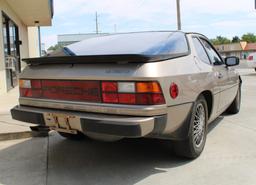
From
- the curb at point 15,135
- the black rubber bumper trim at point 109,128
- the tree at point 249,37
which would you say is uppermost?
the tree at point 249,37

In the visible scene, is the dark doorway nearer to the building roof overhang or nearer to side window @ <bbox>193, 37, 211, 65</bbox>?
the building roof overhang

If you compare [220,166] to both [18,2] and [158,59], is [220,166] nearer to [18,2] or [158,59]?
[158,59]

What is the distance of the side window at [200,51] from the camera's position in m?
4.79

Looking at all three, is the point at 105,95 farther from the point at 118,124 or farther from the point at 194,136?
the point at 194,136

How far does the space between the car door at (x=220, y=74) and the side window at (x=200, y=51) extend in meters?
0.18

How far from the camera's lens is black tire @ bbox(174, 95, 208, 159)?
13.6ft

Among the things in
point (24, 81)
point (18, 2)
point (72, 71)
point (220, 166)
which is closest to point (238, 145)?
point (220, 166)

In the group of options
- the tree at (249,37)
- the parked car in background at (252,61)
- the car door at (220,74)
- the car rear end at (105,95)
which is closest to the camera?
the car rear end at (105,95)

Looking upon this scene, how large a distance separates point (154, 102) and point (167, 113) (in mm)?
205

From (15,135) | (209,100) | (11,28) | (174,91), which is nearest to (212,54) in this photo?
(209,100)

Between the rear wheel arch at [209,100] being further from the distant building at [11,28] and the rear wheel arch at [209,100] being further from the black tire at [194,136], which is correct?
the distant building at [11,28]

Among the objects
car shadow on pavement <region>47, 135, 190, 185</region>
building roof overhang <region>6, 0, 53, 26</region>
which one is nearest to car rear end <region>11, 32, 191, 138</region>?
car shadow on pavement <region>47, 135, 190, 185</region>

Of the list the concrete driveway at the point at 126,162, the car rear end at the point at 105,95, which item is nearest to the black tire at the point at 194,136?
the concrete driveway at the point at 126,162

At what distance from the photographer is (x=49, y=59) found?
4.13 meters
